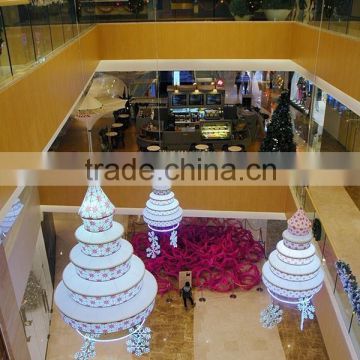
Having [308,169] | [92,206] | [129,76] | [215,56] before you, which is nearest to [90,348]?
[92,206]

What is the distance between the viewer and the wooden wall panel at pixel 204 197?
7590 mm

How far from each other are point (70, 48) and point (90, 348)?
3618mm

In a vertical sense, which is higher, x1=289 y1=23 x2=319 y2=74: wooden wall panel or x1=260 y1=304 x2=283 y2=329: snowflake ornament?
x1=289 y1=23 x2=319 y2=74: wooden wall panel

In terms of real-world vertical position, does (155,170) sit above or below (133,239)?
above

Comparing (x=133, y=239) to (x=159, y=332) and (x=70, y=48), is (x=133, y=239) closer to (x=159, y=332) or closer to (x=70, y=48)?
(x=159, y=332)

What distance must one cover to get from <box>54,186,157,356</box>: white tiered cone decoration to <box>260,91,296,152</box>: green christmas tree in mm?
4118

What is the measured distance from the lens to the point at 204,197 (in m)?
7.71

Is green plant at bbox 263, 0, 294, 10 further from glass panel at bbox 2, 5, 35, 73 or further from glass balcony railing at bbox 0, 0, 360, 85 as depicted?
glass panel at bbox 2, 5, 35, 73

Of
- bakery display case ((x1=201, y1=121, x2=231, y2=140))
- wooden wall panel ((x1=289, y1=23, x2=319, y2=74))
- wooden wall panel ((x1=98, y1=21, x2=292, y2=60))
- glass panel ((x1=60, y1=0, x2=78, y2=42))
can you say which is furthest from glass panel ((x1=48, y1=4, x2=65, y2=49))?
bakery display case ((x1=201, y1=121, x2=231, y2=140))

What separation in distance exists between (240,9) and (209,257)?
4.93 metres

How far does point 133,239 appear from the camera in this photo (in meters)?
9.69

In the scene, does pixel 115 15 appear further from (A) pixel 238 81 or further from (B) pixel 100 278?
(B) pixel 100 278

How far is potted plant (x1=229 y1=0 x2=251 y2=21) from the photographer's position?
25.3 ft

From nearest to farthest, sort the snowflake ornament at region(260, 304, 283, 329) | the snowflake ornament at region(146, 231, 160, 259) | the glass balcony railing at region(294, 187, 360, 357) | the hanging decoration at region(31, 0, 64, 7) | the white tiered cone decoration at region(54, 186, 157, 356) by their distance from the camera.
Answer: the white tiered cone decoration at region(54, 186, 157, 356) → the hanging decoration at region(31, 0, 64, 7) → the glass balcony railing at region(294, 187, 360, 357) → the snowflake ornament at region(260, 304, 283, 329) → the snowflake ornament at region(146, 231, 160, 259)
